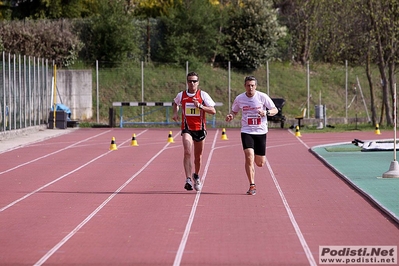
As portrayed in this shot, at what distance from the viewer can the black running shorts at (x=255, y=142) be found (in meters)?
14.7

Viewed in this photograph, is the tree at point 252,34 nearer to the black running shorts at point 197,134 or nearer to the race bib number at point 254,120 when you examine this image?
the black running shorts at point 197,134

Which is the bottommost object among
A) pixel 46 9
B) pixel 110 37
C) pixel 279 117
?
pixel 279 117

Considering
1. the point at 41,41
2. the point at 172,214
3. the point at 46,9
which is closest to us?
the point at 172,214

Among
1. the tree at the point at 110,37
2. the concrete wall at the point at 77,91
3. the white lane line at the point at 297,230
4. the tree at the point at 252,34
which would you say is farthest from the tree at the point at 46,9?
the white lane line at the point at 297,230

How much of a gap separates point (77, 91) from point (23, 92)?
878 centimetres

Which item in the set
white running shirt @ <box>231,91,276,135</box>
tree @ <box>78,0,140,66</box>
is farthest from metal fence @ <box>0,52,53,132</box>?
white running shirt @ <box>231,91,276,135</box>

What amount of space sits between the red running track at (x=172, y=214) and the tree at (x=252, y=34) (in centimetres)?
2624

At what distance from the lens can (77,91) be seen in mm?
42844

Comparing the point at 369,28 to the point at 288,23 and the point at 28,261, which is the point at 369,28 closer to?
the point at 288,23

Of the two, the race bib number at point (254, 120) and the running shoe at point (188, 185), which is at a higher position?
the race bib number at point (254, 120)

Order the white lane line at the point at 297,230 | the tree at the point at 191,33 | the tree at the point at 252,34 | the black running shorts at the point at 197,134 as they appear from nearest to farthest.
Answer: the white lane line at the point at 297,230, the black running shorts at the point at 197,134, the tree at the point at 191,33, the tree at the point at 252,34

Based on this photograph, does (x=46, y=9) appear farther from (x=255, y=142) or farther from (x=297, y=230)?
(x=297, y=230)

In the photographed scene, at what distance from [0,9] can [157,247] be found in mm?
44736

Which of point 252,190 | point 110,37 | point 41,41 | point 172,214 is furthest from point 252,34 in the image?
point 172,214
